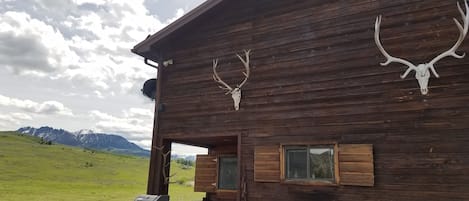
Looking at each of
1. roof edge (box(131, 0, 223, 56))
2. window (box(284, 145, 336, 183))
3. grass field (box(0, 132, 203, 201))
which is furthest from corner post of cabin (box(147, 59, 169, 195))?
grass field (box(0, 132, 203, 201))

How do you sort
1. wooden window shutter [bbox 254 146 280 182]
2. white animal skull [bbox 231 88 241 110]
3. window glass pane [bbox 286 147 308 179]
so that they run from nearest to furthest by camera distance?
window glass pane [bbox 286 147 308 179], wooden window shutter [bbox 254 146 280 182], white animal skull [bbox 231 88 241 110]

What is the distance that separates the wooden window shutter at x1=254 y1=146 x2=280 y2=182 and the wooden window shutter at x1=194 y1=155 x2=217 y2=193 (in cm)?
385

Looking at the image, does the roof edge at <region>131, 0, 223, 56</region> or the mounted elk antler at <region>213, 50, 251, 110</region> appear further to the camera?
the roof edge at <region>131, 0, 223, 56</region>

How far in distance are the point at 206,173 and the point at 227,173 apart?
911mm

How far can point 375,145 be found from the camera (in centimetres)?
771

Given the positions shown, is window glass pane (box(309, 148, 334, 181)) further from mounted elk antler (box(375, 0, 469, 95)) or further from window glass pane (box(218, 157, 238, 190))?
window glass pane (box(218, 157, 238, 190))

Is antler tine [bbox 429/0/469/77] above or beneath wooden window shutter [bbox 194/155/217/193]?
above

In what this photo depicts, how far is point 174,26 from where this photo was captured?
36.0 feet

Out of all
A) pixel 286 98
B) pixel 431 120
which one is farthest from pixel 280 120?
pixel 431 120

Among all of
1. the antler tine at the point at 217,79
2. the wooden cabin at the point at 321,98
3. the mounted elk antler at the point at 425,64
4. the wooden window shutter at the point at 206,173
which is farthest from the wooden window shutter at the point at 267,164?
the wooden window shutter at the point at 206,173

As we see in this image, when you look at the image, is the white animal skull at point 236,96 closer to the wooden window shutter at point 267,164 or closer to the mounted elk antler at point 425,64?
the wooden window shutter at point 267,164

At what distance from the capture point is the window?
8188 mm

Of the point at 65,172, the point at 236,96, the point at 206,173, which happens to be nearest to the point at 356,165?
the point at 236,96

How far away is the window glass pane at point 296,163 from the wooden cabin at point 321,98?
2 centimetres
